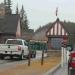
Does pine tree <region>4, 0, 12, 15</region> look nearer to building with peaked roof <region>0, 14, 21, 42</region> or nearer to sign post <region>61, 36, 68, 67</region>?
building with peaked roof <region>0, 14, 21, 42</region>

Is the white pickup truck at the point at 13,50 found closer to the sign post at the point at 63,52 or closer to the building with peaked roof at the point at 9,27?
the sign post at the point at 63,52

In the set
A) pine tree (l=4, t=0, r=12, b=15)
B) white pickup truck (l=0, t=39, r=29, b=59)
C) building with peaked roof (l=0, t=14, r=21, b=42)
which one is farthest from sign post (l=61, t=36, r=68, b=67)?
pine tree (l=4, t=0, r=12, b=15)

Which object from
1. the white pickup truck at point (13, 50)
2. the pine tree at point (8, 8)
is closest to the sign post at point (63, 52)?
the white pickup truck at point (13, 50)

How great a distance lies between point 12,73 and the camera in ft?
62.6

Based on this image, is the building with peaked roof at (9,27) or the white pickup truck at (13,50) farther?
the building with peaked roof at (9,27)

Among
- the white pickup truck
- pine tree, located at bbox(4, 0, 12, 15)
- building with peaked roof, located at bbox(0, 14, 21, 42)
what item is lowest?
the white pickup truck

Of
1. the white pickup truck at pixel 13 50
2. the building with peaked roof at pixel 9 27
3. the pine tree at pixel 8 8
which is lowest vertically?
the white pickup truck at pixel 13 50

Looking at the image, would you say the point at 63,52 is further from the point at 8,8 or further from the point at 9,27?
the point at 8,8

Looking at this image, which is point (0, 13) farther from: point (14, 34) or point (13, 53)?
point (13, 53)

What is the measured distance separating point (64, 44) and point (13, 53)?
9745 millimetres

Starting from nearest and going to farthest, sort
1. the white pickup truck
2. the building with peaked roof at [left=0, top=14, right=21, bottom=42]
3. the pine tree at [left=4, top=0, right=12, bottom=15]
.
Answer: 1. the white pickup truck
2. the building with peaked roof at [left=0, top=14, right=21, bottom=42]
3. the pine tree at [left=4, top=0, right=12, bottom=15]

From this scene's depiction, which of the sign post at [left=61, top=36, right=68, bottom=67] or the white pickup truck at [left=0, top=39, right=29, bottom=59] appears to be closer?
the sign post at [left=61, top=36, right=68, bottom=67]

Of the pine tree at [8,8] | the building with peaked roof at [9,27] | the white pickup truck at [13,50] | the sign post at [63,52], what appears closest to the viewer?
the sign post at [63,52]

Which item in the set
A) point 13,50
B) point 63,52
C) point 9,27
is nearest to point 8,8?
point 9,27
